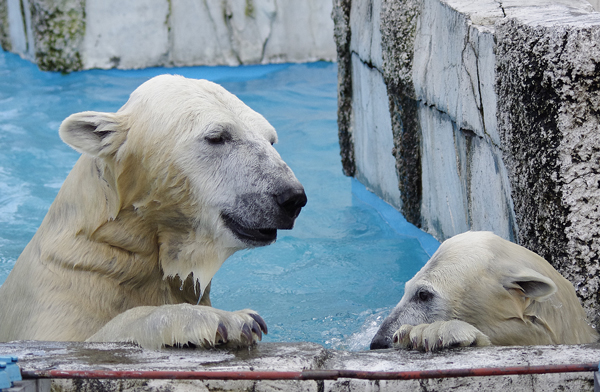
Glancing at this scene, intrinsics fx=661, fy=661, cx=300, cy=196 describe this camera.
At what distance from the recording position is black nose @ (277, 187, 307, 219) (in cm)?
220

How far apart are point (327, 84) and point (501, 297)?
793 centimetres

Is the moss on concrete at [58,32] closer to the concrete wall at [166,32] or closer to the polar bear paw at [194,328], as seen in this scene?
the concrete wall at [166,32]

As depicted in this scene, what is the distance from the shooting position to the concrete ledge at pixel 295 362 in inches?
59.6

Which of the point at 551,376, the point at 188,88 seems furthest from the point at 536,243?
the point at 188,88

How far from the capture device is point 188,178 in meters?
2.26

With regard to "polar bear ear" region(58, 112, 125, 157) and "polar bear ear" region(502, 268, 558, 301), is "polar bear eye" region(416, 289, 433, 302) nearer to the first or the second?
"polar bear ear" region(502, 268, 558, 301)

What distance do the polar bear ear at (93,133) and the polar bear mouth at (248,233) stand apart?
17.9 inches

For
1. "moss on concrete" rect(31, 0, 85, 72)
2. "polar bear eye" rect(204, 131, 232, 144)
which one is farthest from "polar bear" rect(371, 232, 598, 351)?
"moss on concrete" rect(31, 0, 85, 72)

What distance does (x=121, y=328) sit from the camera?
1.87 metres

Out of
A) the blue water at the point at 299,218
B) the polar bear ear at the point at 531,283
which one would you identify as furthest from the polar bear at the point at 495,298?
the blue water at the point at 299,218

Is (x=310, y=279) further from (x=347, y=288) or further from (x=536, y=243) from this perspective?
(x=536, y=243)

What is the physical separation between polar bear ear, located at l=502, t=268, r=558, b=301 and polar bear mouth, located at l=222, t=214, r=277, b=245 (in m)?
0.82

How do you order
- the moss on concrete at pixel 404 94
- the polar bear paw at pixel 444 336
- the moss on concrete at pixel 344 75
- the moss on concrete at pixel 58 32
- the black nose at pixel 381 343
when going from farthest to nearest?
the moss on concrete at pixel 58 32 < the moss on concrete at pixel 344 75 < the moss on concrete at pixel 404 94 < the black nose at pixel 381 343 < the polar bear paw at pixel 444 336

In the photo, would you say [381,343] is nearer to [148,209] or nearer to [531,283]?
[531,283]
